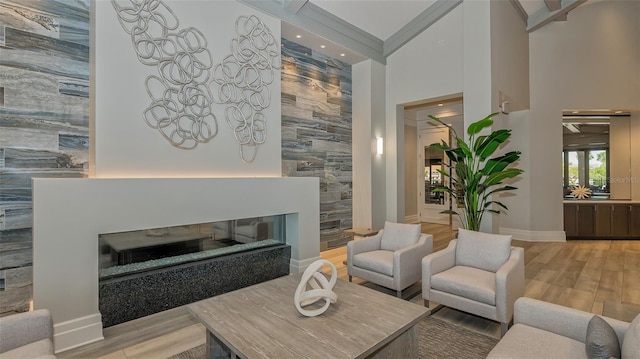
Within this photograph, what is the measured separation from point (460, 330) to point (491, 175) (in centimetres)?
208

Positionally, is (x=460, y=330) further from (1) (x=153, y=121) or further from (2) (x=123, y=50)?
(2) (x=123, y=50)

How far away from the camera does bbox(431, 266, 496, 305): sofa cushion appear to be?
277 cm

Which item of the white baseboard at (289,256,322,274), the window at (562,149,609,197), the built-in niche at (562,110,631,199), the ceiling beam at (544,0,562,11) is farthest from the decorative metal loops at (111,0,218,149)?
the window at (562,149,609,197)

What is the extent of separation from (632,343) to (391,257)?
2411 millimetres

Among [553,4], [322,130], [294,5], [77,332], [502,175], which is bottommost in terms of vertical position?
[77,332]

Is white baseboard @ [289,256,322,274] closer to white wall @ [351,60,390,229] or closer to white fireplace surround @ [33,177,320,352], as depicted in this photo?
white fireplace surround @ [33,177,320,352]

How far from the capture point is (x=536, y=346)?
1.78 metres

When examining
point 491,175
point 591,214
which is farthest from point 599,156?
point 491,175

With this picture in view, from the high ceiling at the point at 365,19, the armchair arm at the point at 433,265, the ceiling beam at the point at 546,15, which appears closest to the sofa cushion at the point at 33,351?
the armchair arm at the point at 433,265

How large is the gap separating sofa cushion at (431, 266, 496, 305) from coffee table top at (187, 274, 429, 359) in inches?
34.3

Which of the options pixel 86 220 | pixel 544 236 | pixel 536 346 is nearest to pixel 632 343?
pixel 536 346

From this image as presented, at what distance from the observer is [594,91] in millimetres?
6527

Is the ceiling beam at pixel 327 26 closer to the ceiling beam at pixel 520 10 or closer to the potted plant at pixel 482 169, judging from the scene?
the ceiling beam at pixel 520 10

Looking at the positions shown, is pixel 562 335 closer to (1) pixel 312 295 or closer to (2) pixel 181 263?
(1) pixel 312 295
